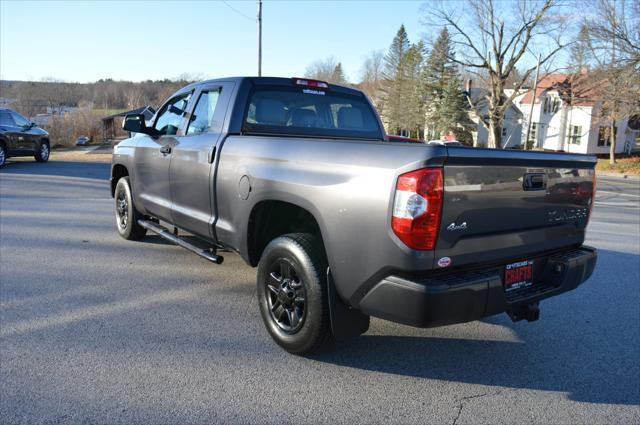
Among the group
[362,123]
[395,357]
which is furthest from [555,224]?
[362,123]

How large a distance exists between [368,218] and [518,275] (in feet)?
3.64

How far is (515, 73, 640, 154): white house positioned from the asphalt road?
43.8m

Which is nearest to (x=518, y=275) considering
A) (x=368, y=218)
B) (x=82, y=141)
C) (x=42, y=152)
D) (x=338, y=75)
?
(x=368, y=218)

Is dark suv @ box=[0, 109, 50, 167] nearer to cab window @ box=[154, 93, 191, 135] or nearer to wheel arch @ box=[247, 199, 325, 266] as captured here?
cab window @ box=[154, 93, 191, 135]

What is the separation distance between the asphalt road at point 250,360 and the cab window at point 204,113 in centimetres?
152

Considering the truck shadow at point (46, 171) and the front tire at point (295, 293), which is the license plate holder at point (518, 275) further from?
the truck shadow at point (46, 171)

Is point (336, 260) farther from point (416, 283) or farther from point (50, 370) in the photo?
point (50, 370)

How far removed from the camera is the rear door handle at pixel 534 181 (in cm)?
292

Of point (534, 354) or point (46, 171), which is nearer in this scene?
point (534, 354)

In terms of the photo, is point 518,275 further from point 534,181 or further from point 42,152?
point 42,152

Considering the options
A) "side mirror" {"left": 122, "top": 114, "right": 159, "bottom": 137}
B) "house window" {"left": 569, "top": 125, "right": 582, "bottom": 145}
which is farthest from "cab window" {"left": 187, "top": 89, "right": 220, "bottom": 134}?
"house window" {"left": 569, "top": 125, "right": 582, "bottom": 145}

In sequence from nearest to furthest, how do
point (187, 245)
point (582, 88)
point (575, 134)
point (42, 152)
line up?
point (187, 245) < point (42, 152) < point (582, 88) < point (575, 134)

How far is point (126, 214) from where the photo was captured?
A: 6.27 m

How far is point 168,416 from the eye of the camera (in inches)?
101
